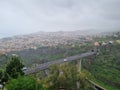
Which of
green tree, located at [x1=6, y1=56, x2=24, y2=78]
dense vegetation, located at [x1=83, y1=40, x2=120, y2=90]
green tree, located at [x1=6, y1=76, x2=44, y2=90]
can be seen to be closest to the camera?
green tree, located at [x1=6, y1=76, x2=44, y2=90]

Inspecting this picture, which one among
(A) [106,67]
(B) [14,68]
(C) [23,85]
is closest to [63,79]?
(B) [14,68]

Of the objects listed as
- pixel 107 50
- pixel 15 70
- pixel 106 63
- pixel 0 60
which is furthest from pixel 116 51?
pixel 15 70

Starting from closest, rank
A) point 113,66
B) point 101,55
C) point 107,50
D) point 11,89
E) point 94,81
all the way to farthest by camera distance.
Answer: point 11,89, point 94,81, point 113,66, point 101,55, point 107,50

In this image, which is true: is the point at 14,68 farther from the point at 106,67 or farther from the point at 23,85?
the point at 106,67

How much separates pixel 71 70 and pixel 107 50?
59846 millimetres

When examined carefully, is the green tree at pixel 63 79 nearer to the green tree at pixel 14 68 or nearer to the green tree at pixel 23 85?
the green tree at pixel 14 68

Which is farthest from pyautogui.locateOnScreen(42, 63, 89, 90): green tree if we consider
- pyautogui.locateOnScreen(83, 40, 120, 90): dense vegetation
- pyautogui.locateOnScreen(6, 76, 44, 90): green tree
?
pyautogui.locateOnScreen(83, 40, 120, 90): dense vegetation

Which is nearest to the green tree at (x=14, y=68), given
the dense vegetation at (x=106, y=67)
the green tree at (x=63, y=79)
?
the green tree at (x=63, y=79)

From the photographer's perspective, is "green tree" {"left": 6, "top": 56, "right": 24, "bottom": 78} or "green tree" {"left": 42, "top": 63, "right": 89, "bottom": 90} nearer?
"green tree" {"left": 6, "top": 56, "right": 24, "bottom": 78}

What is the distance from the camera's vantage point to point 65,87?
1570 inches

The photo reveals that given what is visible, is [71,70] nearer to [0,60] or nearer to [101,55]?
[0,60]

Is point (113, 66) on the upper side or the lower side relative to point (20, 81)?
lower

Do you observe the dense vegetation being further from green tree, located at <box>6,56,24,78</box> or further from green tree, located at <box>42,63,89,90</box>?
green tree, located at <box>6,56,24,78</box>

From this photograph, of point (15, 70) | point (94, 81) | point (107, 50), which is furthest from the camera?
point (107, 50)
